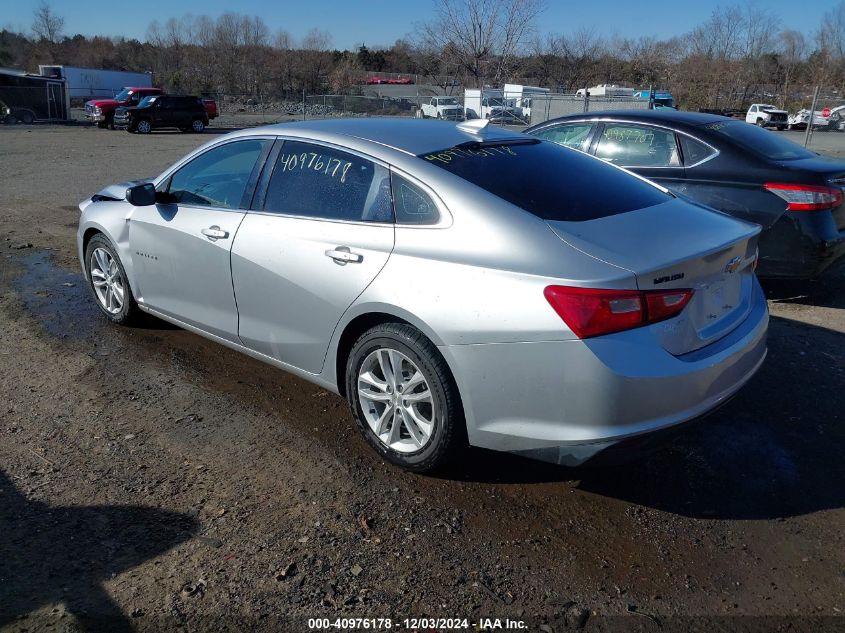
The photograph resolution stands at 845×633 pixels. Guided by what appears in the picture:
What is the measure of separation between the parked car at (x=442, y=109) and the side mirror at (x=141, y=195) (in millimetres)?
29513

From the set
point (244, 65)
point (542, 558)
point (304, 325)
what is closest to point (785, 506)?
point (542, 558)

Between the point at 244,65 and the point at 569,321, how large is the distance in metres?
67.8

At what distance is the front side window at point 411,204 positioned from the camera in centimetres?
342

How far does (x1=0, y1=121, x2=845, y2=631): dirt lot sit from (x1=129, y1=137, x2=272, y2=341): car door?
0.47 m

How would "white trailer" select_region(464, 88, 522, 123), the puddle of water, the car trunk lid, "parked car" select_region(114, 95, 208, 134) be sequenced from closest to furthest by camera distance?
1. the car trunk lid
2. the puddle of water
3. "white trailer" select_region(464, 88, 522, 123)
4. "parked car" select_region(114, 95, 208, 134)

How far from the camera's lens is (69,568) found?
9.34ft

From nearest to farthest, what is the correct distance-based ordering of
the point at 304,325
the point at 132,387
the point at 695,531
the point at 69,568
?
1. the point at 69,568
2. the point at 695,531
3. the point at 304,325
4. the point at 132,387

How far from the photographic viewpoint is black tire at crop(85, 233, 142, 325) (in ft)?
17.4

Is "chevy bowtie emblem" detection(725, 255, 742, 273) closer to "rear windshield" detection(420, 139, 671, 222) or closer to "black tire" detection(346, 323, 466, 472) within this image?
"rear windshield" detection(420, 139, 671, 222)

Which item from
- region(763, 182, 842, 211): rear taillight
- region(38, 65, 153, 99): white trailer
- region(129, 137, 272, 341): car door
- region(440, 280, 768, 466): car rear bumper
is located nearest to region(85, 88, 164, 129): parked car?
region(38, 65, 153, 99): white trailer

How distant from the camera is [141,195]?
4746mm

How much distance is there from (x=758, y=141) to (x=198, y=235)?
4867mm

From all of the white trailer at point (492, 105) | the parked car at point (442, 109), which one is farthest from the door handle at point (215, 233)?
the parked car at point (442, 109)

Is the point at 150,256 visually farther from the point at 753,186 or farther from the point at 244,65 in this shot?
the point at 244,65
